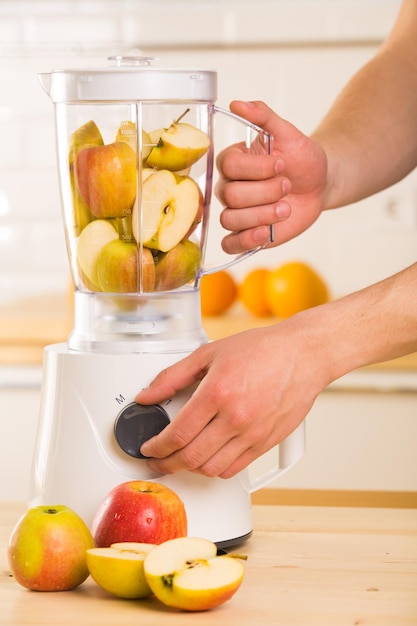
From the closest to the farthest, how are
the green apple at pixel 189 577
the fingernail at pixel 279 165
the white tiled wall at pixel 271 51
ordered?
the green apple at pixel 189 577 < the fingernail at pixel 279 165 < the white tiled wall at pixel 271 51

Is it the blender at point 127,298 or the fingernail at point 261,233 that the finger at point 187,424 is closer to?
the blender at point 127,298

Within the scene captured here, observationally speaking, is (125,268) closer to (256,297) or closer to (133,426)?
(133,426)

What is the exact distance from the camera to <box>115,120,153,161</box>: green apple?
987 mm

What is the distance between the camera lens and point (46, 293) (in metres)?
2.55

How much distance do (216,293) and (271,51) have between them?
628 millimetres

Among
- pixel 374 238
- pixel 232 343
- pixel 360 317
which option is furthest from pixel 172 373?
pixel 374 238

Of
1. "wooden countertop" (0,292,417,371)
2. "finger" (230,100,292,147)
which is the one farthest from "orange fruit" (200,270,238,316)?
"finger" (230,100,292,147)

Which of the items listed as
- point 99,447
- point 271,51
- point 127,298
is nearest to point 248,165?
point 127,298

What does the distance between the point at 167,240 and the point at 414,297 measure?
231 mm

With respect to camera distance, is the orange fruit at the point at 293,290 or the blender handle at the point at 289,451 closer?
the blender handle at the point at 289,451

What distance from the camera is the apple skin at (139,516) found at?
0.87 meters

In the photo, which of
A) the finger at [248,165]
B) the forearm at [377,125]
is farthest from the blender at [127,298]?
the forearm at [377,125]

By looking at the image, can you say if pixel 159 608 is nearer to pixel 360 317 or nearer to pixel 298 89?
pixel 360 317

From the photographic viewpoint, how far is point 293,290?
2033mm
